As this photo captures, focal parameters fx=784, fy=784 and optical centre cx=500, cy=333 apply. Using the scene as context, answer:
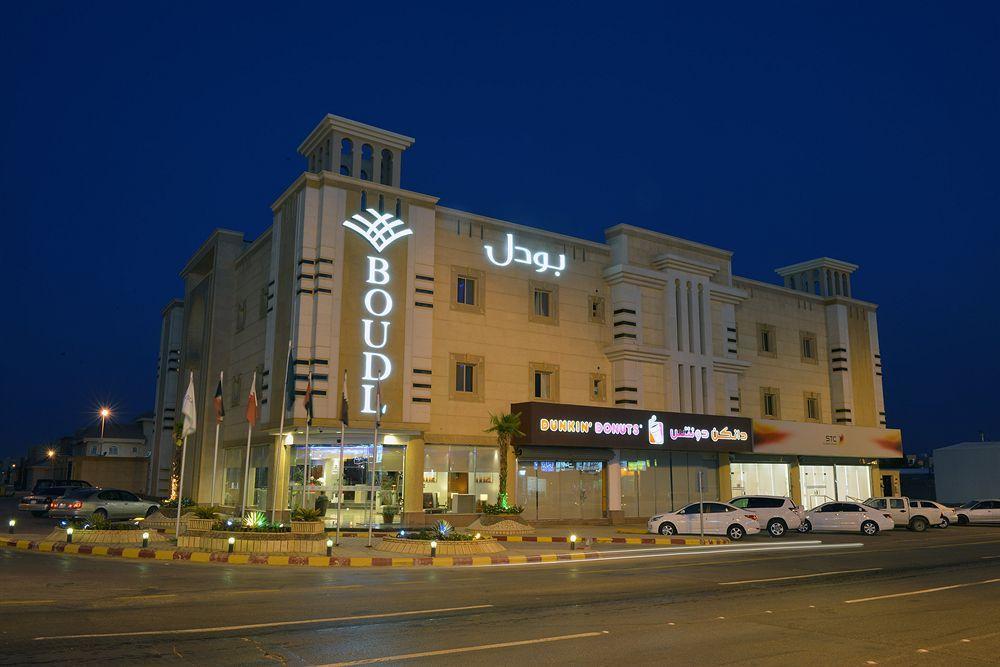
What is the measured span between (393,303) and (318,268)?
11.4 feet

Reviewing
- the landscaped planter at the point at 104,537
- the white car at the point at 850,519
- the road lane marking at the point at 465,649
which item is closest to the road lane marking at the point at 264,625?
the road lane marking at the point at 465,649

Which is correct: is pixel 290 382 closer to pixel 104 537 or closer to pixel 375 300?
pixel 375 300

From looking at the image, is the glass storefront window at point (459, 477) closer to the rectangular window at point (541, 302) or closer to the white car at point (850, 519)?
the rectangular window at point (541, 302)

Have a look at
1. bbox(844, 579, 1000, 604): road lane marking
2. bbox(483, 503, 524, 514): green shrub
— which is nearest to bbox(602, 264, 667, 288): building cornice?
bbox(483, 503, 524, 514): green shrub

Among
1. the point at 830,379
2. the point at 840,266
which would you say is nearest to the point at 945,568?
the point at 830,379

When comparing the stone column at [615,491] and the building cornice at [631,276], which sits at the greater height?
the building cornice at [631,276]

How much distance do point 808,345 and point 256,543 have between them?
40561mm

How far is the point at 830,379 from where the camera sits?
52.1 meters

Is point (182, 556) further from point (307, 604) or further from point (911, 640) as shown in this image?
point (911, 640)

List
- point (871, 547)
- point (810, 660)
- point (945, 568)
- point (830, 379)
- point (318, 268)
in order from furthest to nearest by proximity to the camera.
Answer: point (830, 379)
point (318, 268)
point (871, 547)
point (945, 568)
point (810, 660)

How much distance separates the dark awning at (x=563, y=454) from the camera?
3631 cm

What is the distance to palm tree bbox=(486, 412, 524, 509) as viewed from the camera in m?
34.1

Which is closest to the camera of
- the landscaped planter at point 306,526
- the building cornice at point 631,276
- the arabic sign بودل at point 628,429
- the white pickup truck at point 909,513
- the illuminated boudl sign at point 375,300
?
the landscaped planter at point 306,526

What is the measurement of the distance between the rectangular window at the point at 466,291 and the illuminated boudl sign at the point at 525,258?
157cm
